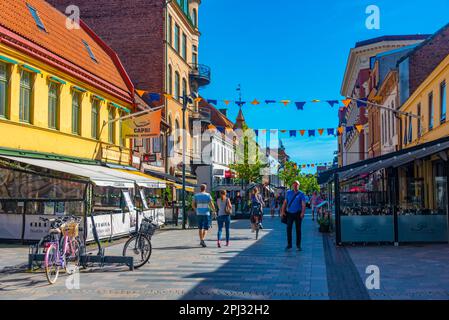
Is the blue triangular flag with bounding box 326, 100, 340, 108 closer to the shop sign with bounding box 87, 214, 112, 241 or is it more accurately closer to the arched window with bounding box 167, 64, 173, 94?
the shop sign with bounding box 87, 214, 112, 241

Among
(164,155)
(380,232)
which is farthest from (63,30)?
(380,232)

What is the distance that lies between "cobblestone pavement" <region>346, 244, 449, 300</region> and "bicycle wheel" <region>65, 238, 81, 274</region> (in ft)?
17.0

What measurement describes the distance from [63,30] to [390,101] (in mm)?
18807

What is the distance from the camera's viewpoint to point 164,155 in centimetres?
3559

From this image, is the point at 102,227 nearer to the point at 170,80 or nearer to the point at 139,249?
the point at 139,249

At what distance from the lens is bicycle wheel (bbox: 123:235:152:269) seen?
10586 mm

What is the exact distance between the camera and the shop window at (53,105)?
19469 mm

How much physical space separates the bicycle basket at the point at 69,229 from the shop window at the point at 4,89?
7.81 m

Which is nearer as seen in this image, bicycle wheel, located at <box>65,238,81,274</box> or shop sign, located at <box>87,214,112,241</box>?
bicycle wheel, located at <box>65,238,81,274</box>

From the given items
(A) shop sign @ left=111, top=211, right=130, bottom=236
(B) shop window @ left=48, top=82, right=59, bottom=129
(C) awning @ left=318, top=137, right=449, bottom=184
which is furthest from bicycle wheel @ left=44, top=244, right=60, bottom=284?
(B) shop window @ left=48, top=82, right=59, bottom=129

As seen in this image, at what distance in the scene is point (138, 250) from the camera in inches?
419

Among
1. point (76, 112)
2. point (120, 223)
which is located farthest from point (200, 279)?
point (76, 112)
